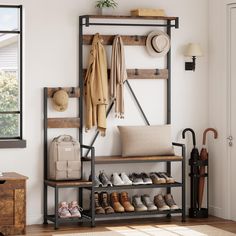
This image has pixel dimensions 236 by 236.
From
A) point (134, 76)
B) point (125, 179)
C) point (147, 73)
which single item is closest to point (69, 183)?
point (125, 179)

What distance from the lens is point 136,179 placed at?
27.2 ft

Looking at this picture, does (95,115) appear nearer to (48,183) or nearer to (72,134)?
(72,134)

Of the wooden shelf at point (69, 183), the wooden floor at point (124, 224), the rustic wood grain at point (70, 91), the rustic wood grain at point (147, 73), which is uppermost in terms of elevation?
the rustic wood grain at point (147, 73)

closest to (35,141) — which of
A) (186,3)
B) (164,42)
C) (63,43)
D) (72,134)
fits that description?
(72,134)

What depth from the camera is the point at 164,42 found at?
848 centimetres

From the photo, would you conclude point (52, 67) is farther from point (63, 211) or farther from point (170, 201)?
point (170, 201)

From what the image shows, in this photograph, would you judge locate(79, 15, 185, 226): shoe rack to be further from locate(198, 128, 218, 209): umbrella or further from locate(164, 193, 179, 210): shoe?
locate(198, 128, 218, 209): umbrella

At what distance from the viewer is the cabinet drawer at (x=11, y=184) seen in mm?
7523

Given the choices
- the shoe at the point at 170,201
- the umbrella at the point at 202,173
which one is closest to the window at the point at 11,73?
the shoe at the point at 170,201

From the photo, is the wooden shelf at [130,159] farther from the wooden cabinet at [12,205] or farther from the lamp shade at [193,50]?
the lamp shade at [193,50]

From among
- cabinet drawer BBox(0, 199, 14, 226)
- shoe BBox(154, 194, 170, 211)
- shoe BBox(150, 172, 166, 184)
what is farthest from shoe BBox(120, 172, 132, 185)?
cabinet drawer BBox(0, 199, 14, 226)

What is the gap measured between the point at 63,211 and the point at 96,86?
137 cm

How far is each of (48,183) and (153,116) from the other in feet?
4.82

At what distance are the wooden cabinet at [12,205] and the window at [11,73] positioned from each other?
696mm
